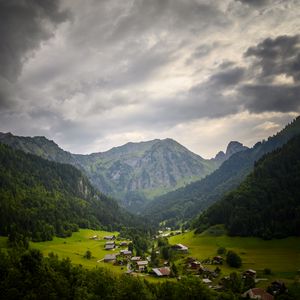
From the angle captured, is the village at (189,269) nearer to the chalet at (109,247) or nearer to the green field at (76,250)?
the chalet at (109,247)

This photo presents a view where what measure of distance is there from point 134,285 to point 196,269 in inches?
2211

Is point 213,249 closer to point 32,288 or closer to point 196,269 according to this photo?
point 196,269

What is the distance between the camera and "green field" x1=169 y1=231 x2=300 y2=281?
10927 cm

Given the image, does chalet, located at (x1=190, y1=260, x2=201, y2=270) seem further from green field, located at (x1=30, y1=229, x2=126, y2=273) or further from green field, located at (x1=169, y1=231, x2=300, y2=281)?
green field, located at (x1=30, y1=229, x2=126, y2=273)

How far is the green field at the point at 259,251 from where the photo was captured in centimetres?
10927

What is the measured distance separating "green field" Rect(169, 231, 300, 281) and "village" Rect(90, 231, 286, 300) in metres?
5.22

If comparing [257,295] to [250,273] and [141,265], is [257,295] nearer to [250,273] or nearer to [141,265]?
[250,273]

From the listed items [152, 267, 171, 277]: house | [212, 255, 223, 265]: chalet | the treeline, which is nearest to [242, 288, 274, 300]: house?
the treeline

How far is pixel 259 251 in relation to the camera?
→ 14138 centimetres

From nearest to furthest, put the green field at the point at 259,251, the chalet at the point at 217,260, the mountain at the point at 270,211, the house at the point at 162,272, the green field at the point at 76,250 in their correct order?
1. the house at the point at 162,272
2. the green field at the point at 259,251
3. the green field at the point at 76,250
4. the chalet at the point at 217,260
5. the mountain at the point at 270,211

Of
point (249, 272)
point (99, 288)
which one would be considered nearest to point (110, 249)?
point (249, 272)

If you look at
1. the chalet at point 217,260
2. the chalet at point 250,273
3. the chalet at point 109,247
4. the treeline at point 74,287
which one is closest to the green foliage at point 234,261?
the chalet at point 217,260

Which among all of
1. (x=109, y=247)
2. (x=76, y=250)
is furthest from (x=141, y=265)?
(x=109, y=247)

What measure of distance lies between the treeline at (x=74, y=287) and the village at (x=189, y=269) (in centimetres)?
1887
